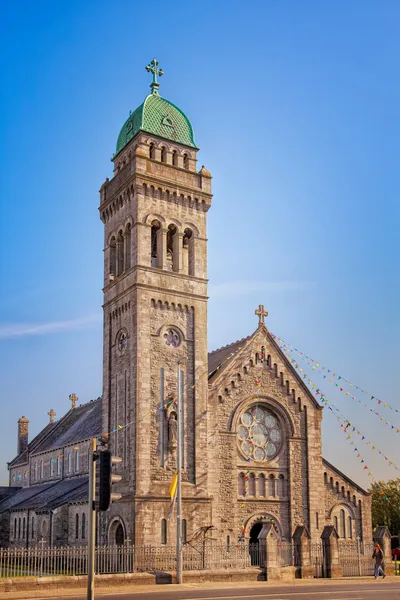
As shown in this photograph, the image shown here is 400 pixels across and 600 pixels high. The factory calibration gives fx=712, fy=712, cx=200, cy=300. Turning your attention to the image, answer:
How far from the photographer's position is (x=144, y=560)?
3694cm

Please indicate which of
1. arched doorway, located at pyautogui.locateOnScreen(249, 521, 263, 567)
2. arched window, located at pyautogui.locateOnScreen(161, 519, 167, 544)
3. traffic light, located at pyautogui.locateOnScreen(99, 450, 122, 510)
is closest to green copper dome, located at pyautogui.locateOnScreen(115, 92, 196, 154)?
arched window, located at pyautogui.locateOnScreen(161, 519, 167, 544)

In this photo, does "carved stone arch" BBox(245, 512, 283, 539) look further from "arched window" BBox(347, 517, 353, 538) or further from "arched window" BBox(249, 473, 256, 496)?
"arched window" BBox(347, 517, 353, 538)

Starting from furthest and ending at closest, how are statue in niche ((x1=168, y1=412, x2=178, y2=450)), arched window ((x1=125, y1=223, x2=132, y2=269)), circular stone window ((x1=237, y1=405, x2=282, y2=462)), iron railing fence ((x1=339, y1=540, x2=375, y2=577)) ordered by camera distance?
circular stone window ((x1=237, y1=405, x2=282, y2=462))
arched window ((x1=125, y1=223, x2=132, y2=269))
iron railing fence ((x1=339, y1=540, x2=375, y2=577))
statue in niche ((x1=168, y1=412, x2=178, y2=450))

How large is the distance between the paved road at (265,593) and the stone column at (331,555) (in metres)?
6.53

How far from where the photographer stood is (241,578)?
1340 inches

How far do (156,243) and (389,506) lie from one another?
170 feet

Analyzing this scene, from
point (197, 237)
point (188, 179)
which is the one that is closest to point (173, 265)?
point (197, 237)

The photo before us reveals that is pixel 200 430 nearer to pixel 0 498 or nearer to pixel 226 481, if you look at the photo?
pixel 226 481

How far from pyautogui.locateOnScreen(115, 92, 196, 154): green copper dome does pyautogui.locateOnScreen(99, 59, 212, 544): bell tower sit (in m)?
0.08

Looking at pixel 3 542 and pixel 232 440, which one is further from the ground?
pixel 232 440

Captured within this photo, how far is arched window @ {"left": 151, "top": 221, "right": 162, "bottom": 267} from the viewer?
143ft

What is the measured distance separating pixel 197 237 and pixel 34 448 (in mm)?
39408

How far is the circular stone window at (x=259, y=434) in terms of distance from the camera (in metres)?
44.6

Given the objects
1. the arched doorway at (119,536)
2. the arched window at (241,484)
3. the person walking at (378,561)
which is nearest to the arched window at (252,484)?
the arched window at (241,484)
